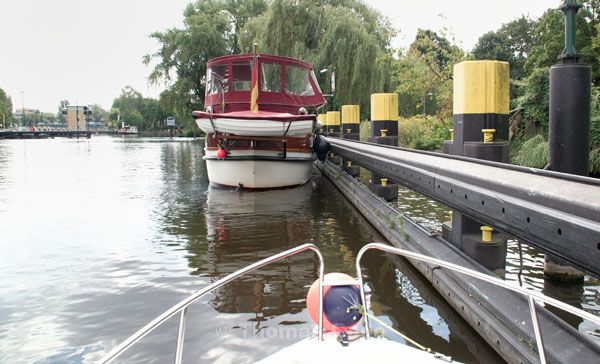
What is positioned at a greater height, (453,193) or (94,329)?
(453,193)

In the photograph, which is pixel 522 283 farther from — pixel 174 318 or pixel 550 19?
pixel 550 19

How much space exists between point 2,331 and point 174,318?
115cm

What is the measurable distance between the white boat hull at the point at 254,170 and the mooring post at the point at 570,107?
684 centimetres

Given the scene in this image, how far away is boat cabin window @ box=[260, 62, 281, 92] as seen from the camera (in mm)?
11477

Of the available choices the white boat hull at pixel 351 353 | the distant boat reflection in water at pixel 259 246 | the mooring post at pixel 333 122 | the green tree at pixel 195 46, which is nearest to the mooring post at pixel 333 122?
the mooring post at pixel 333 122

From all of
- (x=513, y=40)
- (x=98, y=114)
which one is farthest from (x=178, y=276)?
(x=98, y=114)

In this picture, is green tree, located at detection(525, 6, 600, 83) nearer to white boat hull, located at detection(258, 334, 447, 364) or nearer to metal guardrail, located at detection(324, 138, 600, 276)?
metal guardrail, located at detection(324, 138, 600, 276)

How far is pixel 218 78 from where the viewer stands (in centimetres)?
1186

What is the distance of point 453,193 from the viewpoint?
3604 millimetres

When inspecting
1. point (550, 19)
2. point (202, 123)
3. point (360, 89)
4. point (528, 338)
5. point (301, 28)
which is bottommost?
point (528, 338)

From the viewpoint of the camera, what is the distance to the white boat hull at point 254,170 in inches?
398

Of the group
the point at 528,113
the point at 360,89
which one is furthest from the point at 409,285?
the point at 360,89

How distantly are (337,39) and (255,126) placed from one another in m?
13.4

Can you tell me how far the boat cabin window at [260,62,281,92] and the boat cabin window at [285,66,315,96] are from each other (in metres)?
0.20
